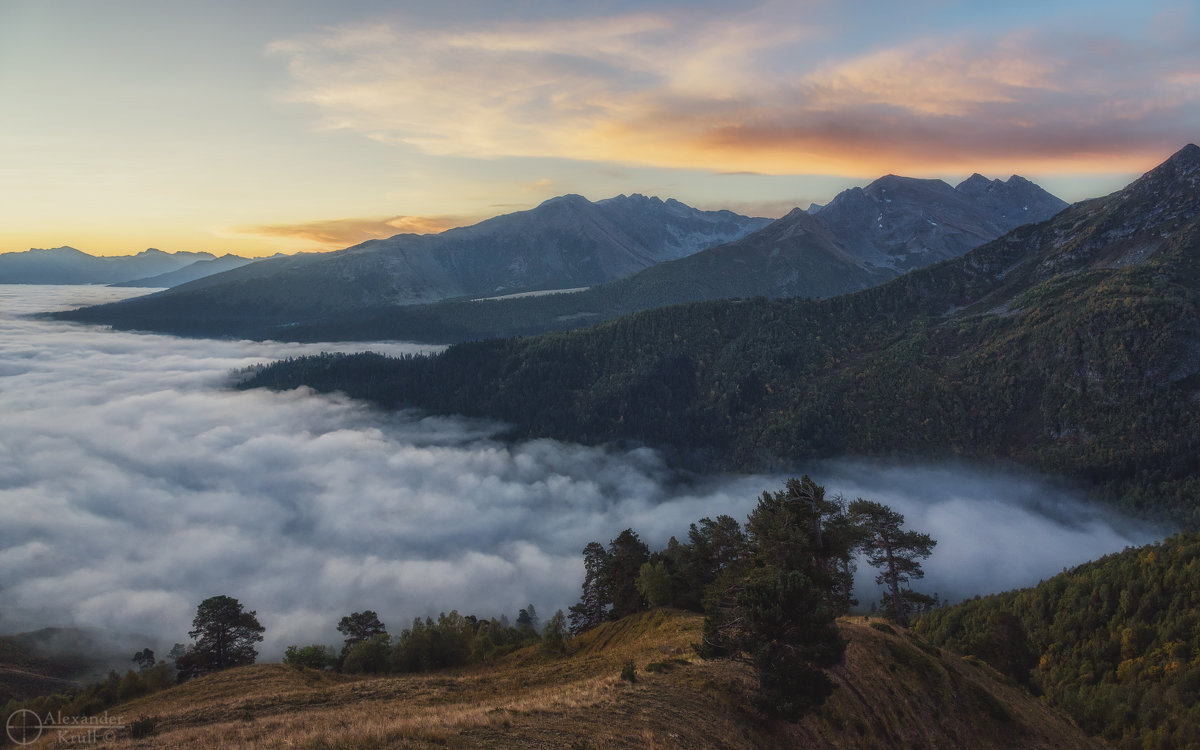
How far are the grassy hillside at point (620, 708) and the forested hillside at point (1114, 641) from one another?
62.8 ft

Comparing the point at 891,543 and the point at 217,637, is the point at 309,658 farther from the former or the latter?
the point at 891,543

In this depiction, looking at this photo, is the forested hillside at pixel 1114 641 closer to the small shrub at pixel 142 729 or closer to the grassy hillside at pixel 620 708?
the grassy hillside at pixel 620 708

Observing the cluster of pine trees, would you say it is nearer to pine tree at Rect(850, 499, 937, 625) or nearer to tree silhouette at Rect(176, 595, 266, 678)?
pine tree at Rect(850, 499, 937, 625)

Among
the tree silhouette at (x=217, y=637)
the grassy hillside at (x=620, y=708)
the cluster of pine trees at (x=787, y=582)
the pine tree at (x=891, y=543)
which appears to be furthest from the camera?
the tree silhouette at (x=217, y=637)

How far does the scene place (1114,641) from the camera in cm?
9881

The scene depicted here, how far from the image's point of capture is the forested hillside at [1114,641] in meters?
77.4

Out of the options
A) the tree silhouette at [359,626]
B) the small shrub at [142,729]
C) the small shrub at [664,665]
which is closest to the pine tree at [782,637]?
the small shrub at [664,665]

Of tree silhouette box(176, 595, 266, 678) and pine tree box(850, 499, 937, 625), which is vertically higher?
pine tree box(850, 499, 937, 625)

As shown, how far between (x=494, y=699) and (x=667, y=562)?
5693 cm

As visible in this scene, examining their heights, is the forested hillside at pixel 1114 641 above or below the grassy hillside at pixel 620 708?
below

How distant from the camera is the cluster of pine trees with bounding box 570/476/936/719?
39.1 metres

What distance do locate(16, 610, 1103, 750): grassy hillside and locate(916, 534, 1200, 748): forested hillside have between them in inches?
754

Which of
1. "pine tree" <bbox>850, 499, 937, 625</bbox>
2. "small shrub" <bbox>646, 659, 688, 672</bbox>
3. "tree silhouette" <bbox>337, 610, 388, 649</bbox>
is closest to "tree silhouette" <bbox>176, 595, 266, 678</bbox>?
"tree silhouette" <bbox>337, 610, 388, 649</bbox>

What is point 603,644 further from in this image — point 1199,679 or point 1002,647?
point 1199,679
